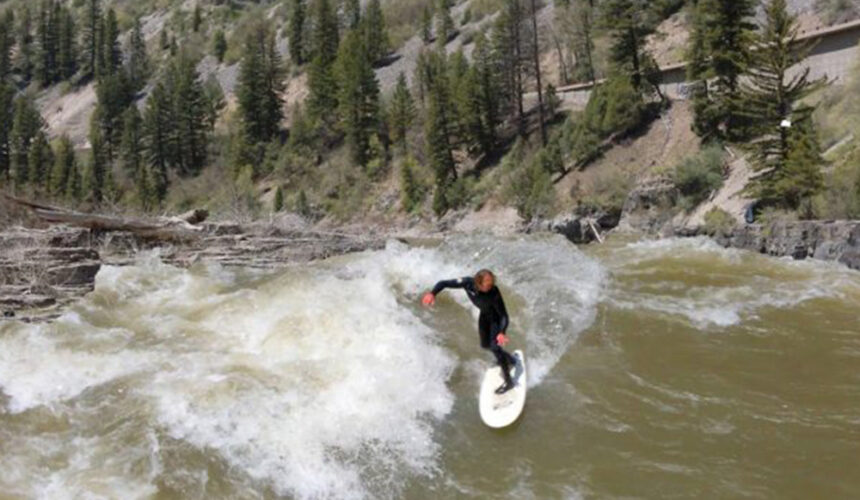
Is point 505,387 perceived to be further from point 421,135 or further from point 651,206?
point 421,135

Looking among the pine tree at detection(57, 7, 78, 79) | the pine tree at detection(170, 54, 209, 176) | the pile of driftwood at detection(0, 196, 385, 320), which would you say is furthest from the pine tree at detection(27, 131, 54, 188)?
the pile of driftwood at detection(0, 196, 385, 320)

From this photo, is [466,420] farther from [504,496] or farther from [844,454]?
[844,454]

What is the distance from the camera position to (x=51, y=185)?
6881cm

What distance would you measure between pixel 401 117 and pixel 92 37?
2882 inches

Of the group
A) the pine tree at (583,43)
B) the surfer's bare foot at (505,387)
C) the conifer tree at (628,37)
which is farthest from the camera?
the pine tree at (583,43)

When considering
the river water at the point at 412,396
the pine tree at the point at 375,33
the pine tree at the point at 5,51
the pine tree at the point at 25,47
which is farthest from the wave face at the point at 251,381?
the pine tree at the point at 5,51

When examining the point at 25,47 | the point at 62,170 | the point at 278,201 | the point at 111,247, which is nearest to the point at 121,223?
the point at 111,247

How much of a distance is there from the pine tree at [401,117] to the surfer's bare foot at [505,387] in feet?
167

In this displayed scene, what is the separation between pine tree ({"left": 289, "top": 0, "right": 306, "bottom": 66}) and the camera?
8219 cm

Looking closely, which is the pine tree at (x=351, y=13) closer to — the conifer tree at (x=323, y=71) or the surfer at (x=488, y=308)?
the conifer tree at (x=323, y=71)

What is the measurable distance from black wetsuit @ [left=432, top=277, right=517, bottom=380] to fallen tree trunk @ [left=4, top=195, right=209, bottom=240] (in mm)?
10619

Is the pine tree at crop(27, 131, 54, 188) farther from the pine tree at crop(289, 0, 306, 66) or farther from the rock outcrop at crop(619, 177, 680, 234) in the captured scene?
the rock outcrop at crop(619, 177, 680, 234)

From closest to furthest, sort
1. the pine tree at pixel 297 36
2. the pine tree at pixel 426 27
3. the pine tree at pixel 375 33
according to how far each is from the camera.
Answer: the pine tree at pixel 375 33, the pine tree at pixel 426 27, the pine tree at pixel 297 36

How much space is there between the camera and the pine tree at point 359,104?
5928cm
